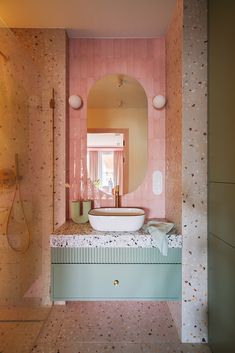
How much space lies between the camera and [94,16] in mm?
1834

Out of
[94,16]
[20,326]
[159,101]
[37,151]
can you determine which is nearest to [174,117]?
[159,101]

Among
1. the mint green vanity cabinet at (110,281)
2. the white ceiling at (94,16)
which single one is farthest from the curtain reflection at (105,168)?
the white ceiling at (94,16)

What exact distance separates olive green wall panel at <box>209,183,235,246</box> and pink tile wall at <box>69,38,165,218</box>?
2.03ft

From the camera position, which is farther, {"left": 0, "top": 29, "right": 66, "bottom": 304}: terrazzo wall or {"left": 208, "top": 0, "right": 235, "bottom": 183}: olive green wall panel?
{"left": 0, "top": 29, "right": 66, "bottom": 304}: terrazzo wall

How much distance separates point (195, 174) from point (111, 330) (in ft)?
4.63

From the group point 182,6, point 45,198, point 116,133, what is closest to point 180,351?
point 45,198

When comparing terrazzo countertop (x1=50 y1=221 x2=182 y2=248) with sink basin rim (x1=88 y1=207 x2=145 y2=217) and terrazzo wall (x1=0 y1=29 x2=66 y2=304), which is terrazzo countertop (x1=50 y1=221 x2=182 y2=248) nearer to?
sink basin rim (x1=88 y1=207 x2=145 y2=217)

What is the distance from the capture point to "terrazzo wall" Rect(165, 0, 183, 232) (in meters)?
1.70

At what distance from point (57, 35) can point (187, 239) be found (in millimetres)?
2029

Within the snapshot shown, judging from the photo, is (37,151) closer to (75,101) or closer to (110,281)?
(75,101)

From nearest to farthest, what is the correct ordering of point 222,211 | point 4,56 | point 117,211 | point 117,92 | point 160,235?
1. point 222,211
2. point 160,235
3. point 4,56
4. point 117,211
5. point 117,92

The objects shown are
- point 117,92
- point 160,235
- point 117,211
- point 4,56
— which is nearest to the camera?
point 160,235

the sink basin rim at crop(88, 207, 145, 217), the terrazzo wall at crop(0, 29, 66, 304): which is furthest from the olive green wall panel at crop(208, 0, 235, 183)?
the terrazzo wall at crop(0, 29, 66, 304)

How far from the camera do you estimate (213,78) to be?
1.55m
